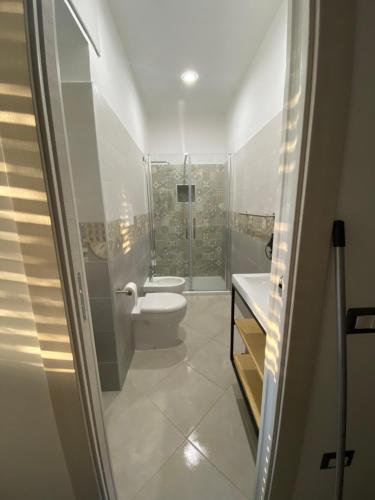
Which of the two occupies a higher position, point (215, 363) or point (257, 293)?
point (257, 293)

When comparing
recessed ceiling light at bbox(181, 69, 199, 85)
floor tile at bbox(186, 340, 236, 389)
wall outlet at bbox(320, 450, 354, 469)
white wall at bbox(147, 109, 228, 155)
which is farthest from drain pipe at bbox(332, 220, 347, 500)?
white wall at bbox(147, 109, 228, 155)

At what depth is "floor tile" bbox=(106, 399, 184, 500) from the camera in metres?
0.97

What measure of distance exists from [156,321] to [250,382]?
867mm

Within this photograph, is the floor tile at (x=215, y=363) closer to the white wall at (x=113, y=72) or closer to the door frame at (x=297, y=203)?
the door frame at (x=297, y=203)

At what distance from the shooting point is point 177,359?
170 centimetres

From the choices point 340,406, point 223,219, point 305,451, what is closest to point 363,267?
point 340,406

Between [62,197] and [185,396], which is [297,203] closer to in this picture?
[62,197]

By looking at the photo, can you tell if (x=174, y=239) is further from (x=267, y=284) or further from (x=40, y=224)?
(x=40, y=224)

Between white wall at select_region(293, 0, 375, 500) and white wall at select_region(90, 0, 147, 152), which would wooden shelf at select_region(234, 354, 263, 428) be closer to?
white wall at select_region(293, 0, 375, 500)

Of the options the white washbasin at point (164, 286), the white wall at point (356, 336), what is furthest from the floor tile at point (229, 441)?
the white washbasin at point (164, 286)

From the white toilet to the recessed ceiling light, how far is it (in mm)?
2318

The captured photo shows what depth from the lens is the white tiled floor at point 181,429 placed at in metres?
0.94

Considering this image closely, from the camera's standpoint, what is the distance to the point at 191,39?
5.47 ft

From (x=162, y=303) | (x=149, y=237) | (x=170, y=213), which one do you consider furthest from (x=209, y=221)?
(x=162, y=303)
